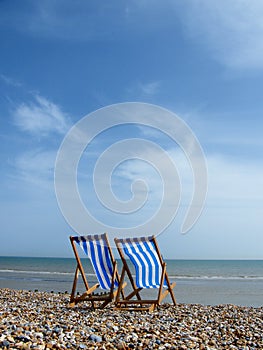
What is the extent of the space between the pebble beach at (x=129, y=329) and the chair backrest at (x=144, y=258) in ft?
1.53

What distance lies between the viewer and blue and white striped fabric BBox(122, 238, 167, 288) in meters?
6.43

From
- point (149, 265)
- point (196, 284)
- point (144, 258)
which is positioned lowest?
point (196, 284)

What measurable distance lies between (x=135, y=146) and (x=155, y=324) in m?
5.94

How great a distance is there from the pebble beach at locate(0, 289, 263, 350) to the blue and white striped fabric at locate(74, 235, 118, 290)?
53 centimetres

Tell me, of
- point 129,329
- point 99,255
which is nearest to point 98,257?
point 99,255

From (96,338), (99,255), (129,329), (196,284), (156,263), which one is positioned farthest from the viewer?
(196,284)

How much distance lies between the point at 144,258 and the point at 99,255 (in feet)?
2.43

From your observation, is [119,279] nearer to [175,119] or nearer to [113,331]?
[113,331]

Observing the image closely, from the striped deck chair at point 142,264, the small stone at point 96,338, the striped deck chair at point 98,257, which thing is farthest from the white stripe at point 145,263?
the small stone at point 96,338

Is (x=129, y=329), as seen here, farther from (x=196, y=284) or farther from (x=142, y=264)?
(x=196, y=284)

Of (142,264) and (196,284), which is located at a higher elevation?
(142,264)

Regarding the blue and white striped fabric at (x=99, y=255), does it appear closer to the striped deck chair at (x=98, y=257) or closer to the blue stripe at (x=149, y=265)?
the striped deck chair at (x=98, y=257)

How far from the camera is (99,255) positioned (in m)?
6.76

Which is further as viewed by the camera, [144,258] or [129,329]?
[144,258]
